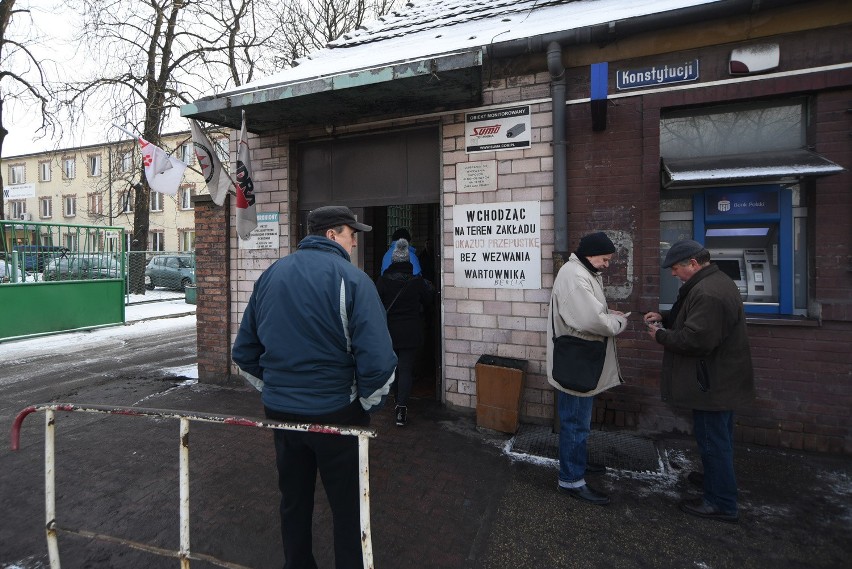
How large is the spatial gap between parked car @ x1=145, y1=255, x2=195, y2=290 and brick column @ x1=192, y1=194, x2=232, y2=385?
1377cm

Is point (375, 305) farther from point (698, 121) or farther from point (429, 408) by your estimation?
point (698, 121)

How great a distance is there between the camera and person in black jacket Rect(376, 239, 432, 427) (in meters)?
4.82

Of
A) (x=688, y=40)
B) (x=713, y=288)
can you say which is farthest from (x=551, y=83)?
(x=713, y=288)

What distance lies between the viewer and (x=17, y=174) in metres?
40.8

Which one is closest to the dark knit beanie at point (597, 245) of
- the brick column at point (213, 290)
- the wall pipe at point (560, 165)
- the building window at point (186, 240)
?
Answer: the wall pipe at point (560, 165)

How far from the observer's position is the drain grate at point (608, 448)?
149 inches

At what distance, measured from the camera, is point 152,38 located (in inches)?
570

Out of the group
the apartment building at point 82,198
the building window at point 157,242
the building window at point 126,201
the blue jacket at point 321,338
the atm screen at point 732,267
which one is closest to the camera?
the blue jacket at point 321,338

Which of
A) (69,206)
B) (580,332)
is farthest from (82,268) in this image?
(69,206)

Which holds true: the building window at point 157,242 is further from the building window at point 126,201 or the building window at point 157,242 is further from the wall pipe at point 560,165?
the wall pipe at point 560,165

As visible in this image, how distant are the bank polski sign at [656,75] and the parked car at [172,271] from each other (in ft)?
59.8

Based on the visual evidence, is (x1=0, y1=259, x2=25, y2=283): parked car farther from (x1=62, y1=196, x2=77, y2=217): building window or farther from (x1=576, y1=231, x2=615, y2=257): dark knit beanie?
(x1=62, y1=196, x2=77, y2=217): building window

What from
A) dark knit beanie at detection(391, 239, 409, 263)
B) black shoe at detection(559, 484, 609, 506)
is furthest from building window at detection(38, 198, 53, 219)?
black shoe at detection(559, 484, 609, 506)

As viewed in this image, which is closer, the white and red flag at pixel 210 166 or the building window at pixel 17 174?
the white and red flag at pixel 210 166
